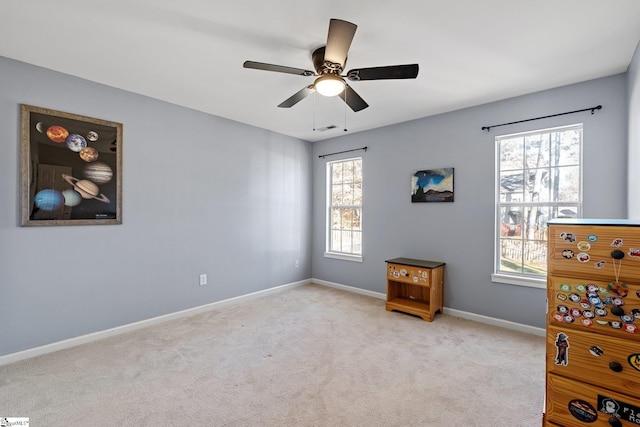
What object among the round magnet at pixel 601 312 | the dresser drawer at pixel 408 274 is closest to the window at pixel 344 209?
the dresser drawer at pixel 408 274

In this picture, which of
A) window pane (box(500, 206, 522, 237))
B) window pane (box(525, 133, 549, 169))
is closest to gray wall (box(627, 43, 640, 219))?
window pane (box(525, 133, 549, 169))

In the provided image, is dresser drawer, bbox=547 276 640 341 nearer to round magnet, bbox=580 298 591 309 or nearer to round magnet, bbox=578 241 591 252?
round magnet, bbox=580 298 591 309

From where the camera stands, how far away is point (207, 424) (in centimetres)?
177

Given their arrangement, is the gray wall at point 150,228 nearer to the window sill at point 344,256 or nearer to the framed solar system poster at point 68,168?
the framed solar system poster at point 68,168

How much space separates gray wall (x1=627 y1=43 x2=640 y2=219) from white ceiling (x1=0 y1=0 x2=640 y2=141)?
15 cm

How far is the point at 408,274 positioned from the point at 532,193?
1653 mm

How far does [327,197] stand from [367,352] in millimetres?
2954

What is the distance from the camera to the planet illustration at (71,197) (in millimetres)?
2729

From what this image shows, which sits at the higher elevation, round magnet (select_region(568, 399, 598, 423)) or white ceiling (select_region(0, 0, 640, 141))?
white ceiling (select_region(0, 0, 640, 141))

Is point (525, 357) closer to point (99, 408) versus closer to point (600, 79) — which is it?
point (600, 79)

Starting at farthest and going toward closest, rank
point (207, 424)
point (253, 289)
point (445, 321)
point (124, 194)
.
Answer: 1. point (253, 289)
2. point (445, 321)
3. point (124, 194)
4. point (207, 424)

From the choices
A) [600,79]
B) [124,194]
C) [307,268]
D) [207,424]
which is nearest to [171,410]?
[207,424]

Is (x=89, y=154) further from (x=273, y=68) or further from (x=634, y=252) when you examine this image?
(x=634, y=252)

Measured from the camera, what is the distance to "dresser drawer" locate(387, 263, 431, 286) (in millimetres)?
3479
